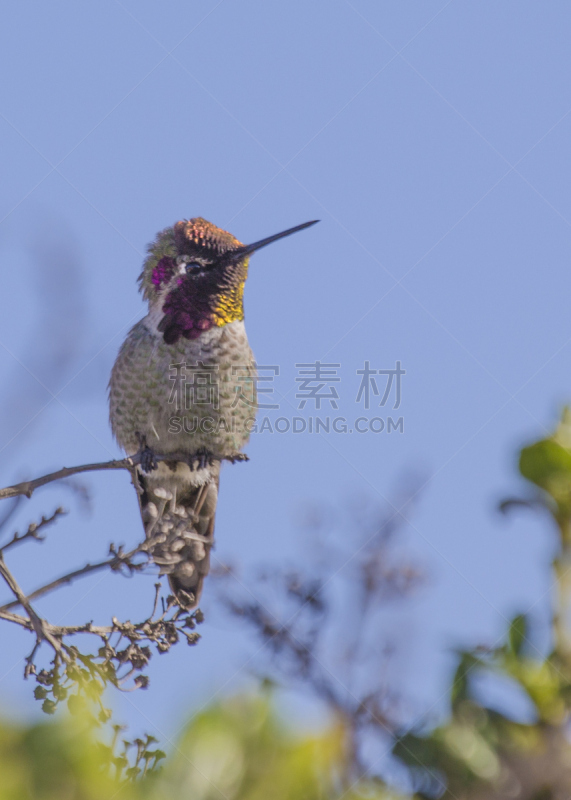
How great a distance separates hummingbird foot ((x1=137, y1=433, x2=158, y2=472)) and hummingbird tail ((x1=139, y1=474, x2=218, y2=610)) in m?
0.18

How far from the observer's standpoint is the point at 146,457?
576cm

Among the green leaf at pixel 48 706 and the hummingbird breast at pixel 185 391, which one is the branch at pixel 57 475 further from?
the hummingbird breast at pixel 185 391

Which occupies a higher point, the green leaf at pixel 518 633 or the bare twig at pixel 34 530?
the green leaf at pixel 518 633

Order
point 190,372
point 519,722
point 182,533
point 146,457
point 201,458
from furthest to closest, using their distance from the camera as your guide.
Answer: point 201,458
point 190,372
point 146,457
point 182,533
point 519,722

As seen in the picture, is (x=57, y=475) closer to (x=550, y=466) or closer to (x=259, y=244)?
(x=550, y=466)

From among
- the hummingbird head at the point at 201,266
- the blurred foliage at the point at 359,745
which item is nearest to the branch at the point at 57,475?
the blurred foliage at the point at 359,745

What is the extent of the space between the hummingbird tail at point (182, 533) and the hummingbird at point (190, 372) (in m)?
0.01

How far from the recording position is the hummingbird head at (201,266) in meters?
6.70

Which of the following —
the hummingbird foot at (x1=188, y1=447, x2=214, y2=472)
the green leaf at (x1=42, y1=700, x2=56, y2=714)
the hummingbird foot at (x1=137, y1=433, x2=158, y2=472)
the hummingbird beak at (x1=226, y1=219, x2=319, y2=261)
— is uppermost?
the hummingbird beak at (x1=226, y1=219, x2=319, y2=261)

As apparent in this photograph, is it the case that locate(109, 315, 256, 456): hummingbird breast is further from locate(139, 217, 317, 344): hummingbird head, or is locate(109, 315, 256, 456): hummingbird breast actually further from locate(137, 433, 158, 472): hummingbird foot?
locate(139, 217, 317, 344): hummingbird head

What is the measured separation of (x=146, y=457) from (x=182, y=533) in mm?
1357

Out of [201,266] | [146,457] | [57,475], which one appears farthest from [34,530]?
[201,266]

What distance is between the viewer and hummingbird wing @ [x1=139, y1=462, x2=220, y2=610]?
14.3 ft

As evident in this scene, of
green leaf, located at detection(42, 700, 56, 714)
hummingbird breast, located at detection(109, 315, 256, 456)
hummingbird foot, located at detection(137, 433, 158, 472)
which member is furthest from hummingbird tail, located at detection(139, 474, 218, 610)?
green leaf, located at detection(42, 700, 56, 714)
